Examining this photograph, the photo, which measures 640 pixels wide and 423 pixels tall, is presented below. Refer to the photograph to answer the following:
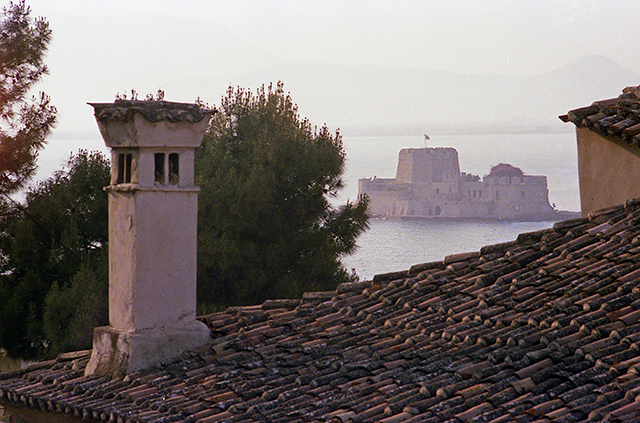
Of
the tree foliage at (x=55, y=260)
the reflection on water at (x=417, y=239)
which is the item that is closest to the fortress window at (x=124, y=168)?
the reflection on water at (x=417, y=239)

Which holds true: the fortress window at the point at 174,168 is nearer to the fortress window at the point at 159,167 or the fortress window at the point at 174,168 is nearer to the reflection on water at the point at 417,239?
the fortress window at the point at 159,167

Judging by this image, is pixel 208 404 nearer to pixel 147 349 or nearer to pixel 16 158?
pixel 147 349

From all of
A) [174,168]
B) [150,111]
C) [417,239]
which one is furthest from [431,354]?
[417,239]

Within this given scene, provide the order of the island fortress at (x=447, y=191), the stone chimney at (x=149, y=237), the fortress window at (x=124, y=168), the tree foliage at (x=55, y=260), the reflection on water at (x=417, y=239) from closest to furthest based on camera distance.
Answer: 1. the stone chimney at (x=149, y=237)
2. the fortress window at (x=124, y=168)
3. the reflection on water at (x=417, y=239)
4. the tree foliage at (x=55, y=260)
5. the island fortress at (x=447, y=191)

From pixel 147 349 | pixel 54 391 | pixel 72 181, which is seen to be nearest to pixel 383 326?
pixel 147 349

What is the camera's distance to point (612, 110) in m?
6.41

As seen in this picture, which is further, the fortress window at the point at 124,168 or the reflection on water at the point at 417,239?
the reflection on water at the point at 417,239

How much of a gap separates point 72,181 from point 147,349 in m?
9.56

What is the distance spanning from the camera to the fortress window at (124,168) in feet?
18.3

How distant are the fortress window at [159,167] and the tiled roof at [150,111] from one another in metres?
0.28

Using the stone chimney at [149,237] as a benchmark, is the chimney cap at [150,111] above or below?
above

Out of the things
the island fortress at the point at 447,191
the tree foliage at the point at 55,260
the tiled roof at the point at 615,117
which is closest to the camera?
the tiled roof at the point at 615,117

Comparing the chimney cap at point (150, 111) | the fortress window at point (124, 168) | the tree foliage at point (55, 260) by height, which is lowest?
the tree foliage at point (55, 260)

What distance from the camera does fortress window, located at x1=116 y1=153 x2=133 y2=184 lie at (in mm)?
5590
